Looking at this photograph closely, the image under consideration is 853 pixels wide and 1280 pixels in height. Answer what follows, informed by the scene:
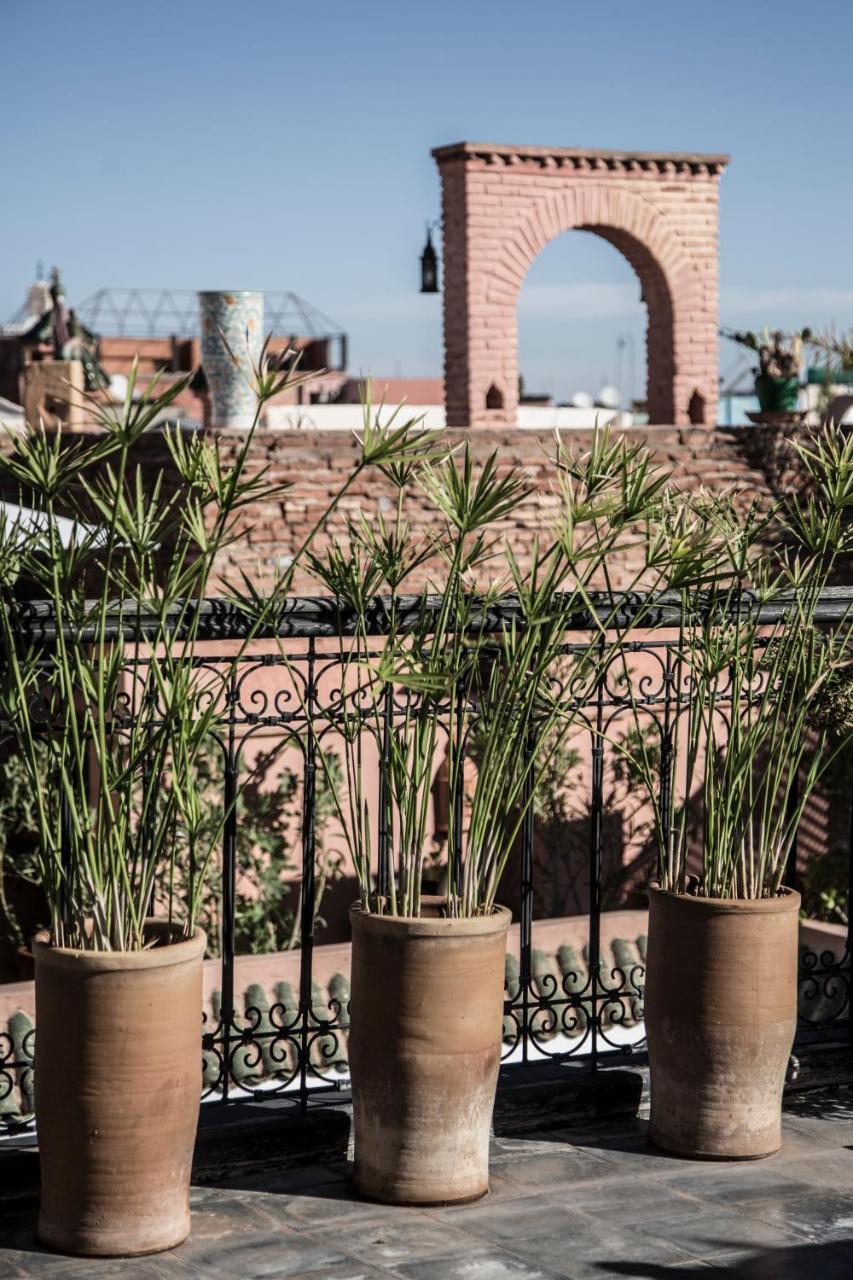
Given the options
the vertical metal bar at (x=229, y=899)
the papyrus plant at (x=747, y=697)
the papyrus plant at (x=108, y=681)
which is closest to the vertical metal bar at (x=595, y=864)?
the papyrus plant at (x=747, y=697)

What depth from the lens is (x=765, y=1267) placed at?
3270 mm

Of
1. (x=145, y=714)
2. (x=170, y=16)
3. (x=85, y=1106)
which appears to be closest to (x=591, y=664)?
(x=145, y=714)

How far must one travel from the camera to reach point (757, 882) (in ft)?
13.0

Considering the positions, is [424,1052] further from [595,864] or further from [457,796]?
[595,864]

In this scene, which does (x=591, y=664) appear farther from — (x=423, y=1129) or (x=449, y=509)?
(x=423, y=1129)

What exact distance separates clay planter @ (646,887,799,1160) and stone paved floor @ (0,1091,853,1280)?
7cm

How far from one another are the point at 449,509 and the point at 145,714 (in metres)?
0.82

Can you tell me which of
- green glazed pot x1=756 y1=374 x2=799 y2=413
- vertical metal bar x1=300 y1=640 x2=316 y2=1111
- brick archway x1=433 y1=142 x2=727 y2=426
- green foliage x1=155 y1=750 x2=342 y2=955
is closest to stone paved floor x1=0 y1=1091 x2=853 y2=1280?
vertical metal bar x1=300 y1=640 x2=316 y2=1111

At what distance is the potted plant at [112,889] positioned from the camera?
3.26 metres

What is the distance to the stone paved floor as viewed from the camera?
3266 millimetres

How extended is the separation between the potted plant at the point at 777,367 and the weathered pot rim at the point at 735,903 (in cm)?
1089

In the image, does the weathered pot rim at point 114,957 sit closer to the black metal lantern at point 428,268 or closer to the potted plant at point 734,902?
the potted plant at point 734,902

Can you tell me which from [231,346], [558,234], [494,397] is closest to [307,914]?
[231,346]

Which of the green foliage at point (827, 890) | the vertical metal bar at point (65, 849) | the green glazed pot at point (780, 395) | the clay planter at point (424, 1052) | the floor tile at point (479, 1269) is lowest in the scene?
the green foliage at point (827, 890)
